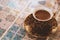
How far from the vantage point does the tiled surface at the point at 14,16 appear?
2.52 feet

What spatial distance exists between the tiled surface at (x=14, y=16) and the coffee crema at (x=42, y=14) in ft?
0.32

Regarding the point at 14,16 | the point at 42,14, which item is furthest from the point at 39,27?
the point at 14,16

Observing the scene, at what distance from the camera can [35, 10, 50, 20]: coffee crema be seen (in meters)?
0.73

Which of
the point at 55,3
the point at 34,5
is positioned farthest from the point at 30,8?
the point at 55,3

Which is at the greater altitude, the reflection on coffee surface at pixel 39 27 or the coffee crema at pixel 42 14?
the coffee crema at pixel 42 14

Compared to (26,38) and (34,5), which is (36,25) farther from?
(34,5)

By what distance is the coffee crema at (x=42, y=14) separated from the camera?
2.40 feet

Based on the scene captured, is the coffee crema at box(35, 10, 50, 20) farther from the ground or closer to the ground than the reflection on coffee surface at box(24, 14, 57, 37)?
farther from the ground

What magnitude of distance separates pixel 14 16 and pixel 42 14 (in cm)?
16

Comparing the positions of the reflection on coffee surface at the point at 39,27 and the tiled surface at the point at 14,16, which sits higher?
the tiled surface at the point at 14,16

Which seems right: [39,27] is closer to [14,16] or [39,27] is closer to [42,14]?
[42,14]

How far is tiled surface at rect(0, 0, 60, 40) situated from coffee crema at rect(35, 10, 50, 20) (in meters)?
0.10

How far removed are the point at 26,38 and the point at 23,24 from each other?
8 centimetres

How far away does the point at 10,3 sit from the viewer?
91 cm
